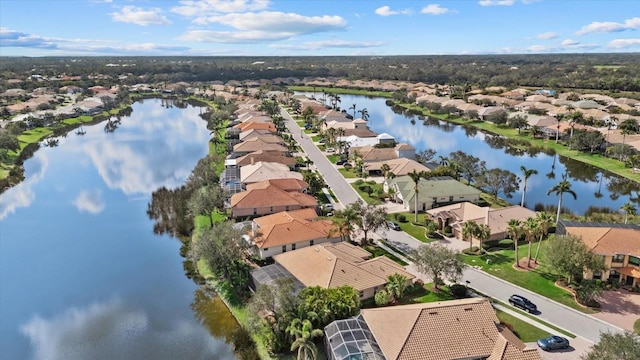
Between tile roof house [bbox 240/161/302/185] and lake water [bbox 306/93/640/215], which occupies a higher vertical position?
tile roof house [bbox 240/161/302/185]

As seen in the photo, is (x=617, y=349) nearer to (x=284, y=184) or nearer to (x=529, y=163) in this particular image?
(x=284, y=184)

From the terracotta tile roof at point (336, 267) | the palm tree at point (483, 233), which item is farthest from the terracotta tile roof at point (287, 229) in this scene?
the palm tree at point (483, 233)

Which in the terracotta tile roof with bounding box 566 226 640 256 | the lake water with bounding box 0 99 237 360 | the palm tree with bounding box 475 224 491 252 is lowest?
the lake water with bounding box 0 99 237 360

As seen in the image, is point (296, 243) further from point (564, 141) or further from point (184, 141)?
point (564, 141)

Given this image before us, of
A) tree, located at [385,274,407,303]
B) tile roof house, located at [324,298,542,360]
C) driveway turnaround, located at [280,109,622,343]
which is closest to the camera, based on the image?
tile roof house, located at [324,298,542,360]

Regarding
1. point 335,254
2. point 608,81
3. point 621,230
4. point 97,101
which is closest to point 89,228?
point 335,254

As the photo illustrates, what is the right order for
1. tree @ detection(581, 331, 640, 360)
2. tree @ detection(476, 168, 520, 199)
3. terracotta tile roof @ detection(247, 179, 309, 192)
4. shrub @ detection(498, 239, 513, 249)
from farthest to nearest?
tree @ detection(476, 168, 520, 199) → terracotta tile roof @ detection(247, 179, 309, 192) → shrub @ detection(498, 239, 513, 249) → tree @ detection(581, 331, 640, 360)

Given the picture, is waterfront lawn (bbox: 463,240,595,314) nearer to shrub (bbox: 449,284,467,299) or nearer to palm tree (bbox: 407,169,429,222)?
shrub (bbox: 449,284,467,299)

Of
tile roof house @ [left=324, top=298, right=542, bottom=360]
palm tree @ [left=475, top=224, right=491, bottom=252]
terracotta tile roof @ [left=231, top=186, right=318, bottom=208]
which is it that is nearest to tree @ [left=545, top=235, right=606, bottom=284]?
palm tree @ [left=475, top=224, right=491, bottom=252]
